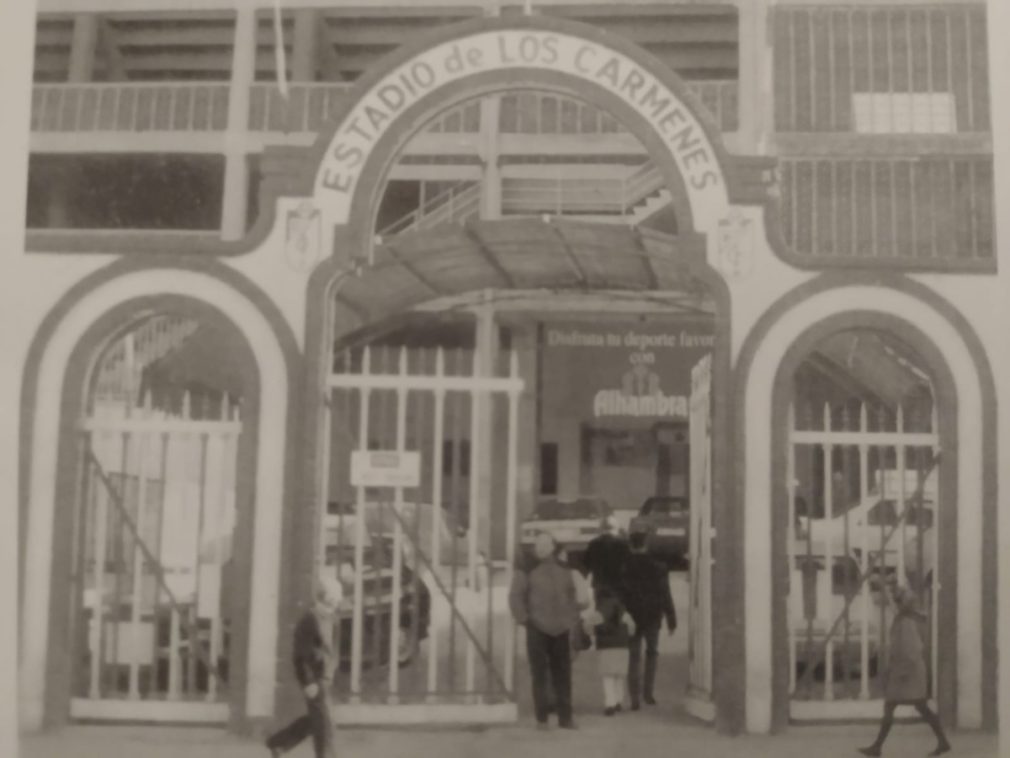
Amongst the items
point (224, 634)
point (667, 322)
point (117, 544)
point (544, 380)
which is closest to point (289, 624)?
point (224, 634)

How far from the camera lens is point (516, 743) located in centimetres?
747

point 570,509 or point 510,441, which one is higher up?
point 510,441

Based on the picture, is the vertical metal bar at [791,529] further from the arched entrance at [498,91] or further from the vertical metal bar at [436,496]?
the vertical metal bar at [436,496]

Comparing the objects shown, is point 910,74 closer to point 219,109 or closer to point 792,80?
point 792,80

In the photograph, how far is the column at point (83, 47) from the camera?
764 centimetres

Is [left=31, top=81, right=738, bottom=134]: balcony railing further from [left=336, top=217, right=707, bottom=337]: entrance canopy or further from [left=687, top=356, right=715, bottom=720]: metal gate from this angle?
[left=687, top=356, right=715, bottom=720]: metal gate

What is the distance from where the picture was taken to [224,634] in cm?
777

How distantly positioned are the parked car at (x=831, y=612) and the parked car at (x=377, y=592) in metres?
2.11

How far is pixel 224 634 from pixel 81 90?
3238mm

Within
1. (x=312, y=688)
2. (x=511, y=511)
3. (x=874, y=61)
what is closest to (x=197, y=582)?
(x=312, y=688)

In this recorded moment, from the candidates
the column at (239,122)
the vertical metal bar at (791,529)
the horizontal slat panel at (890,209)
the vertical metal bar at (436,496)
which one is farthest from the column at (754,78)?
the column at (239,122)

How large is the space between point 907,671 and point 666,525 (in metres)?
2.29

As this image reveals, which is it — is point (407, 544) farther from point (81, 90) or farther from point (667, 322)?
point (667, 322)

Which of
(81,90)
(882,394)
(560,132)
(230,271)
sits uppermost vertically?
Result: (560,132)
